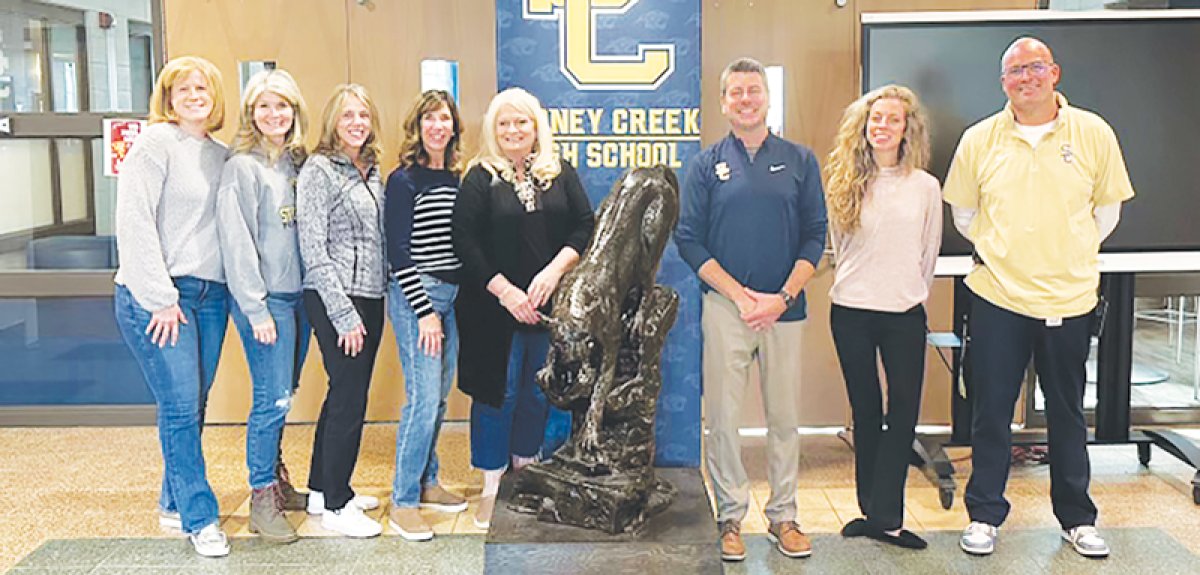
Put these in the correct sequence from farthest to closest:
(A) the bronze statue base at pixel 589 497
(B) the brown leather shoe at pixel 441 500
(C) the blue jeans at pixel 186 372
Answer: (B) the brown leather shoe at pixel 441 500 → (C) the blue jeans at pixel 186 372 → (A) the bronze statue base at pixel 589 497

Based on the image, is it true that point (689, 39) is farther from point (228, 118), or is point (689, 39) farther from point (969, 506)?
point (228, 118)

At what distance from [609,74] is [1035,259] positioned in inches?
57.1

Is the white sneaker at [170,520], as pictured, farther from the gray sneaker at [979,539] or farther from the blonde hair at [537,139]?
the gray sneaker at [979,539]

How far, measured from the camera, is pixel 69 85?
4.91m

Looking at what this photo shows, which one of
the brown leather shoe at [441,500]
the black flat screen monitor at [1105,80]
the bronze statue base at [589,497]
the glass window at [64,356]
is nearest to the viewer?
the bronze statue base at [589,497]

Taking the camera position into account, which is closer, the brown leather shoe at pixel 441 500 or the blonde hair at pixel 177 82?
the blonde hair at pixel 177 82

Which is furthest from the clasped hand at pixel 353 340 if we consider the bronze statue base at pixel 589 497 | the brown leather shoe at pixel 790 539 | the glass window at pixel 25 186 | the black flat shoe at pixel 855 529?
the glass window at pixel 25 186

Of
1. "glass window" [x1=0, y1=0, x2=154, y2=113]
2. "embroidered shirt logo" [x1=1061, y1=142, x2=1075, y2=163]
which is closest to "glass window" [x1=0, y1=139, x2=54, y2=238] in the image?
"glass window" [x1=0, y1=0, x2=154, y2=113]

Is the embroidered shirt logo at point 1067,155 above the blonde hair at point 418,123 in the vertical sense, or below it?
below

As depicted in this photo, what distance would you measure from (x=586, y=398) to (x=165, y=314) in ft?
4.36

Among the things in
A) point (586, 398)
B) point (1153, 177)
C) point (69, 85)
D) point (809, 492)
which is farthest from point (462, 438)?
point (1153, 177)

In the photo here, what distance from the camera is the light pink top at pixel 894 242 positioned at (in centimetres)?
322

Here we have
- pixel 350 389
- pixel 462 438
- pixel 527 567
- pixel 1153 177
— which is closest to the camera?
pixel 527 567

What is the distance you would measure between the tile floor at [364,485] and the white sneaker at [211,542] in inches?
6.6
